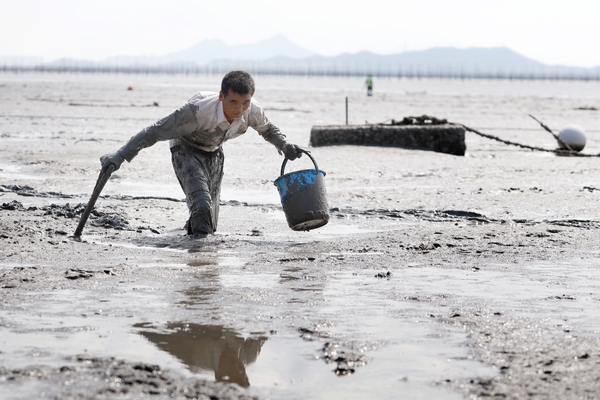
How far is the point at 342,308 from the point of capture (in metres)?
4.85

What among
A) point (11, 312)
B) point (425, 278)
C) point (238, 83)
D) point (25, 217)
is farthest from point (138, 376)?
point (25, 217)

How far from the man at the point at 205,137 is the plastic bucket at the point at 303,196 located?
0.18 metres

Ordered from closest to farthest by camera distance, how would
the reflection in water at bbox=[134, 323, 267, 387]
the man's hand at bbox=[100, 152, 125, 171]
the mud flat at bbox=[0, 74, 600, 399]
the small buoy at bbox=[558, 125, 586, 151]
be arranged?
the mud flat at bbox=[0, 74, 600, 399] < the reflection in water at bbox=[134, 323, 267, 387] < the man's hand at bbox=[100, 152, 125, 171] < the small buoy at bbox=[558, 125, 586, 151]

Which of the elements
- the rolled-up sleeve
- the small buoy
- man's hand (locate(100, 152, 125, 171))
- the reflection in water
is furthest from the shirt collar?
the small buoy

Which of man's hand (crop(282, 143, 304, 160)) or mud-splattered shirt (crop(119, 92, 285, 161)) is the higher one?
mud-splattered shirt (crop(119, 92, 285, 161))

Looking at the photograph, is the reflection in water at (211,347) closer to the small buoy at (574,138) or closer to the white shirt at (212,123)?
the white shirt at (212,123)

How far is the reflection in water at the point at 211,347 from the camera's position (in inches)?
149

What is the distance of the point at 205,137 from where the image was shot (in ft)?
23.9

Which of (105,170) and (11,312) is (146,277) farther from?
(105,170)

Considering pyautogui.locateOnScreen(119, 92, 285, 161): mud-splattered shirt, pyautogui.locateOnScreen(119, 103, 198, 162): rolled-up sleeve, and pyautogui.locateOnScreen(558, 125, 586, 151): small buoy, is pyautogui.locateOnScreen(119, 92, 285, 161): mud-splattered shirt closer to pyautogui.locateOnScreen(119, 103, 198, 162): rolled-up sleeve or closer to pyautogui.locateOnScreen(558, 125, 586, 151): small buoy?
pyautogui.locateOnScreen(119, 103, 198, 162): rolled-up sleeve

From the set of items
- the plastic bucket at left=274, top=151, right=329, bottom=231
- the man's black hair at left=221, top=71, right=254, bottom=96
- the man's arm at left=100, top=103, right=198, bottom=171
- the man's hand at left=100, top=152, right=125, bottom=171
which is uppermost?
the man's black hair at left=221, top=71, right=254, bottom=96

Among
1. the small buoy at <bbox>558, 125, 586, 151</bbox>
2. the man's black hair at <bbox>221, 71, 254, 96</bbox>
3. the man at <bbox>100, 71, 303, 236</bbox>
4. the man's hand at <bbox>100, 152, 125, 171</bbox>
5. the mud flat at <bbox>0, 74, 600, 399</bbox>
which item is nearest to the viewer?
the mud flat at <bbox>0, 74, 600, 399</bbox>

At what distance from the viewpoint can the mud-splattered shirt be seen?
6816 millimetres

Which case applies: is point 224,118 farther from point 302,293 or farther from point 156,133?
point 302,293
